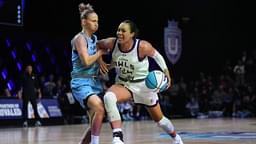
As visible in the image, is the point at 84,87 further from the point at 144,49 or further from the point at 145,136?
the point at 145,136

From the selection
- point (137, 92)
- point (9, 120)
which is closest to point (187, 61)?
point (9, 120)

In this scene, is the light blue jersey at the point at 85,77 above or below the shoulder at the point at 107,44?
below

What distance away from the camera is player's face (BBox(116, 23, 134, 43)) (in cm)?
616

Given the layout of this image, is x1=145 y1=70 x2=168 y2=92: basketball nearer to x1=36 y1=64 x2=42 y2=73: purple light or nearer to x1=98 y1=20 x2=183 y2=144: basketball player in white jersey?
x1=98 y1=20 x2=183 y2=144: basketball player in white jersey

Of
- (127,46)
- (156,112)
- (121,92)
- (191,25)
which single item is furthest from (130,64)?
(191,25)

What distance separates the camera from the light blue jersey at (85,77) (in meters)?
6.03

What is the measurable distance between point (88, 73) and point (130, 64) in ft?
1.60

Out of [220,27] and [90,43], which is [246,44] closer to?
[220,27]

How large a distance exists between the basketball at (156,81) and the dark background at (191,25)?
12.9 m

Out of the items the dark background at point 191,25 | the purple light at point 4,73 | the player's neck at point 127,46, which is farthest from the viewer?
the dark background at point 191,25

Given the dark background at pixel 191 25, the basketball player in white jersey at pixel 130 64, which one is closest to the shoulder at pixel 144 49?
the basketball player in white jersey at pixel 130 64

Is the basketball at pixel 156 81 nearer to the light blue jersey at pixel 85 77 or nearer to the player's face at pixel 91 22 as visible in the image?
the light blue jersey at pixel 85 77

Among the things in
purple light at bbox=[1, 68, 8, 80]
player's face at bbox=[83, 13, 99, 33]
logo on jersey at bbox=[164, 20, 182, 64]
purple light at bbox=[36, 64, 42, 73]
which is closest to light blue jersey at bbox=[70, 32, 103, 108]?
player's face at bbox=[83, 13, 99, 33]

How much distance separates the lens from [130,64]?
20.4 ft
